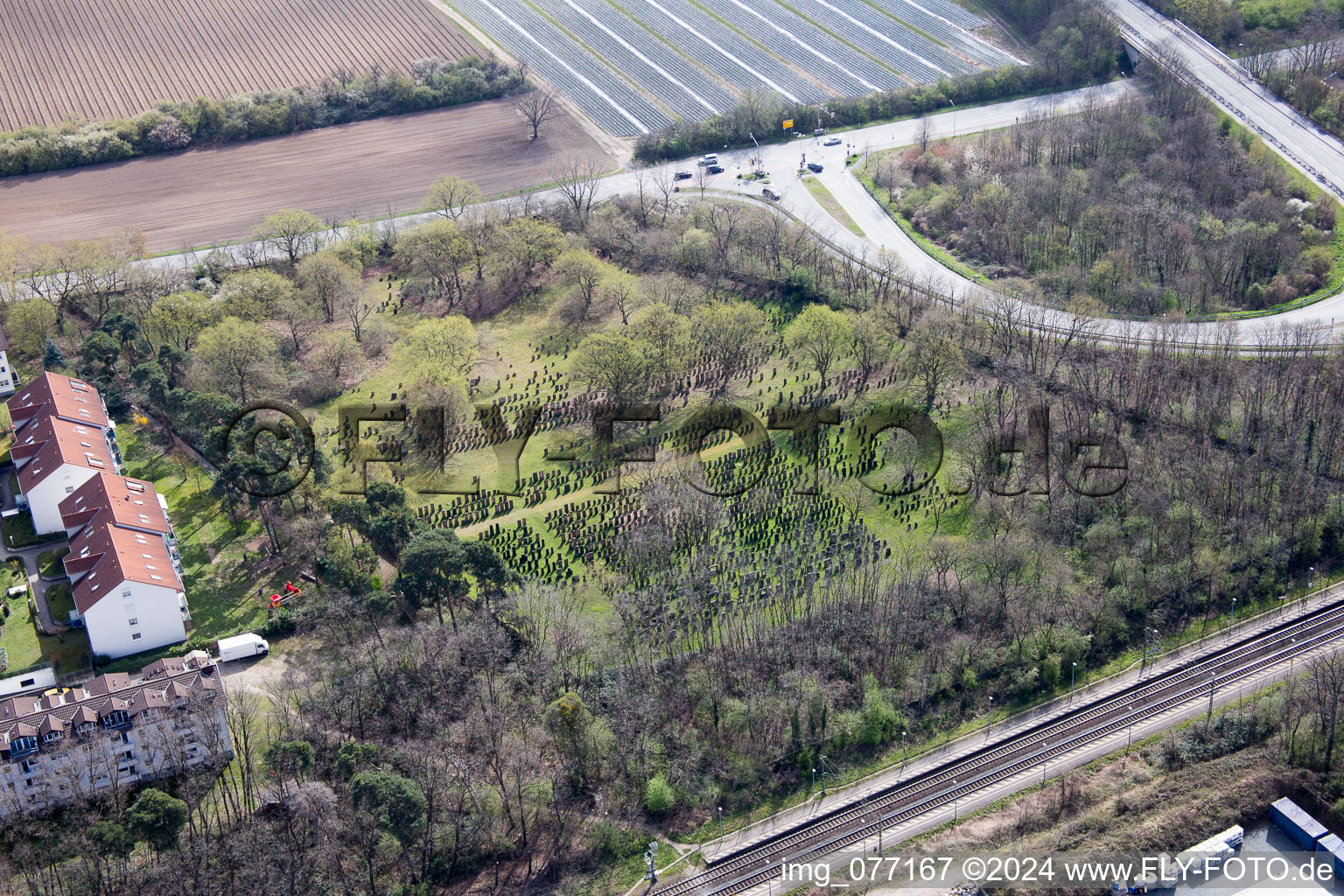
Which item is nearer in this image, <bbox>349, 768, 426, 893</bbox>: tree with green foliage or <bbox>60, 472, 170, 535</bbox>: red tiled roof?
<bbox>349, 768, 426, 893</bbox>: tree with green foliage

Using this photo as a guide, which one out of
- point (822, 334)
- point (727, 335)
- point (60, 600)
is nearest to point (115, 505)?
point (60, 600)

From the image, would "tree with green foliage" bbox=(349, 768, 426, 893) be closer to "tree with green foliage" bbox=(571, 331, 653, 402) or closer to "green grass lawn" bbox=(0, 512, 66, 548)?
"green grass lawn" bbox=(0, 512, 66, 548)

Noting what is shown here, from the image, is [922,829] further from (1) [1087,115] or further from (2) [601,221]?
(1) [1087,115]

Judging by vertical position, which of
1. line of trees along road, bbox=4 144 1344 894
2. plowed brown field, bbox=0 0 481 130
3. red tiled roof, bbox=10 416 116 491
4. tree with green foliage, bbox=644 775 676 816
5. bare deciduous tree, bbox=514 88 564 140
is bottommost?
tree with green foliage, bbox=644 775 676 816

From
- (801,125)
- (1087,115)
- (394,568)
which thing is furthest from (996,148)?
(394,568)

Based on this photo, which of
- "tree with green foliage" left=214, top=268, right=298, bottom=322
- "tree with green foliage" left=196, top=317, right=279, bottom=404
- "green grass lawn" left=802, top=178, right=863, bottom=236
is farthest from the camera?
"green grass lawn" left=802, top=178, right=863, bottom=236

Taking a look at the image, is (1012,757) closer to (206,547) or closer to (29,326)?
(206,547)

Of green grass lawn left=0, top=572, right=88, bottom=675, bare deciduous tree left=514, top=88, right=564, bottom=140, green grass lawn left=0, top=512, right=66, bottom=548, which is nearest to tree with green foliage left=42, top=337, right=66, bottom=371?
green grass lawn left=0, top=512, right=66, bottom=548

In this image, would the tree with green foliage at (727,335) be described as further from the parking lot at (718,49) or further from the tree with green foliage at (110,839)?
the tree with green foliage at (110,839)
